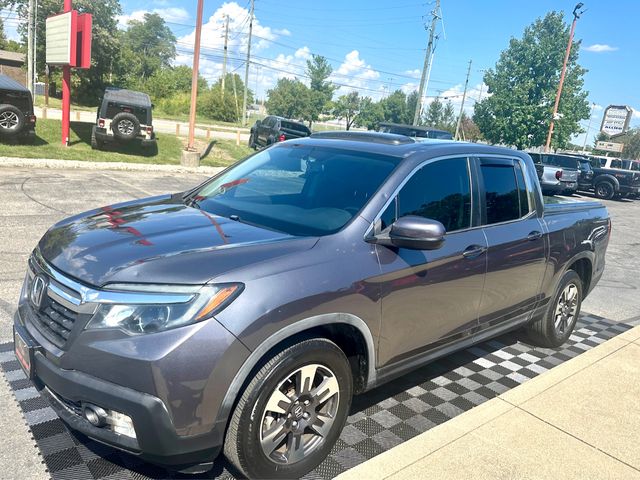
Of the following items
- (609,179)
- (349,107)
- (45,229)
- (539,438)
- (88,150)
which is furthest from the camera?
(349,107)

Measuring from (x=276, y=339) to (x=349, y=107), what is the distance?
78.7 metres

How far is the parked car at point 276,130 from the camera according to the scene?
21.5 metres

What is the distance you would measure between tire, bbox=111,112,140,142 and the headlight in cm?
1475

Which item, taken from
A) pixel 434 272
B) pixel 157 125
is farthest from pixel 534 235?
pixel 157 125

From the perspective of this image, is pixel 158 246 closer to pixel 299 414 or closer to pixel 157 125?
pixel 299 414

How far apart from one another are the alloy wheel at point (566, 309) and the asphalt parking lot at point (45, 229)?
5.36 ft

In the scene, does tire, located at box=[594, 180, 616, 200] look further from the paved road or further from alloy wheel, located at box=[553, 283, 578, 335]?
alloy wheel, located at box=[553, 283, 578, 335]

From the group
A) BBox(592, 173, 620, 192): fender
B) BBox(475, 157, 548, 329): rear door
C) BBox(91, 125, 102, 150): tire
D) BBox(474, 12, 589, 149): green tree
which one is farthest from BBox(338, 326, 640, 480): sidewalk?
BBox(474, 12, 589, 149): green tree

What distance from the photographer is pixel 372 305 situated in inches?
112

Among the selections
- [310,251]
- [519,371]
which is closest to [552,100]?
[519,371]

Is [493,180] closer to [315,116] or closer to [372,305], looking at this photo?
[372,305]

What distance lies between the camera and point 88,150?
15656 mm

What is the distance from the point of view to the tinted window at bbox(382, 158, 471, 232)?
3.20 meters

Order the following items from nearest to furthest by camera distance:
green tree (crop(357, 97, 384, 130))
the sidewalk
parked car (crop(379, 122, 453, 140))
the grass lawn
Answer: the sidewalk, the grass lawn, parked car (crop(379, 122, 453, 140)), green tree (crop(357, 97, 384, 130))
